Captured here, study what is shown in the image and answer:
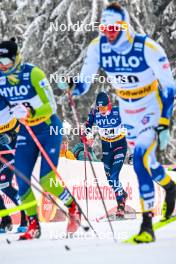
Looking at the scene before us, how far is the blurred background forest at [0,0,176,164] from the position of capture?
23.6m

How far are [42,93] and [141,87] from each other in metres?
1.22

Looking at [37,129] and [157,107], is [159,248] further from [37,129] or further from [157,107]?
[37,129]

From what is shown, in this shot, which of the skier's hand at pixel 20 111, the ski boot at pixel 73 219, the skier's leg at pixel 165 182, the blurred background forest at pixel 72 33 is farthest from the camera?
the blurred background forest at pixel 72 33

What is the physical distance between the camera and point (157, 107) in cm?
681

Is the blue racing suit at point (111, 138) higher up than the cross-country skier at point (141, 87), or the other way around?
the cross-country skier at point (141, 87)

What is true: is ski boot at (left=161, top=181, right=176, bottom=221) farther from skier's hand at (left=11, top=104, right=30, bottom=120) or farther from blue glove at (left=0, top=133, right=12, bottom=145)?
blue glove at (left=0, top=133, right=12, bottom=145)

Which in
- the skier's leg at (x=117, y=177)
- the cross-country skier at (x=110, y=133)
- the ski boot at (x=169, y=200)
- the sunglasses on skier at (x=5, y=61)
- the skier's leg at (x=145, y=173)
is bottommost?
the skier's leg at (x=117, y=177)

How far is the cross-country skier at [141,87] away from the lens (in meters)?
6.54

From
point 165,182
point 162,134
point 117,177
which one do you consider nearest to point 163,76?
point 162,134

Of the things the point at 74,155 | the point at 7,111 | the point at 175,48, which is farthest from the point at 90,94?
the point at 7,111

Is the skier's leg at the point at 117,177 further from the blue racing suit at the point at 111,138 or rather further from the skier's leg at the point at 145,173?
the skier's leg at the point at 145,173

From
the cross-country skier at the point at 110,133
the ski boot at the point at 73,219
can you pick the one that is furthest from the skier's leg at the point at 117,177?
the ski boot at the point at 73,219

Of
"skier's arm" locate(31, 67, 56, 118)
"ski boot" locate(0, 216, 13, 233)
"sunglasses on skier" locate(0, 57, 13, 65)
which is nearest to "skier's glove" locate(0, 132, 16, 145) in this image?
"ski boot" locate(0, 216, 13, 233)

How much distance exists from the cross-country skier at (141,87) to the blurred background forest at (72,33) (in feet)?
50.7
